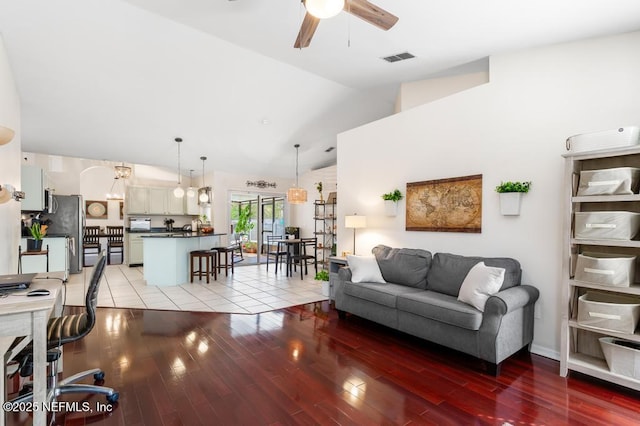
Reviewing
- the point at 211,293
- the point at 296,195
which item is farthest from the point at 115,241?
the point at 296,195

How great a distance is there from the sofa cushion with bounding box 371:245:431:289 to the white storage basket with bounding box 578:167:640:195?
5.62 feet

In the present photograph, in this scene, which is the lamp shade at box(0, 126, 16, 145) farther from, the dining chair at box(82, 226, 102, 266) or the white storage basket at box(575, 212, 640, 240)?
the dining chair at box(82, 226, 102, 266)

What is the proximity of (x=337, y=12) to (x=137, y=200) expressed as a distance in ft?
27.9

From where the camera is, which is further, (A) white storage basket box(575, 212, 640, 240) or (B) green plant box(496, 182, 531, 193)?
(B) green plant box(496, 182, 531, 193)

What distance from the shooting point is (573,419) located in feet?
6.85

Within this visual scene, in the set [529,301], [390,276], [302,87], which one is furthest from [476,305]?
[302,87]

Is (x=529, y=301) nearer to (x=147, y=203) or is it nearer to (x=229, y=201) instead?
(x=229, y=201)

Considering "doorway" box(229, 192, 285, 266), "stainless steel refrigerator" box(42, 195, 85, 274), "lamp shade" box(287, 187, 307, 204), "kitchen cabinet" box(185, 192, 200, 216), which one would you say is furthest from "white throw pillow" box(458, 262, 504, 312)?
"kitchen cabinet" box(185, 192, 200, 216)

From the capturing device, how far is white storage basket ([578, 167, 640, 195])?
2.42 m

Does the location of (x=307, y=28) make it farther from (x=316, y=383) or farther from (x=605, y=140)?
(x=316, y=383)

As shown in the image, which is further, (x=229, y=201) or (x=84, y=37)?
(x=229, y=201)

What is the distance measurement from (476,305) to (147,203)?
866 centimetres

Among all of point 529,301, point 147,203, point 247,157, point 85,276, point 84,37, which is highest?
point 84,37

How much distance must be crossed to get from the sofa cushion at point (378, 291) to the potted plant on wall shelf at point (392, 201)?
114 centimetres
